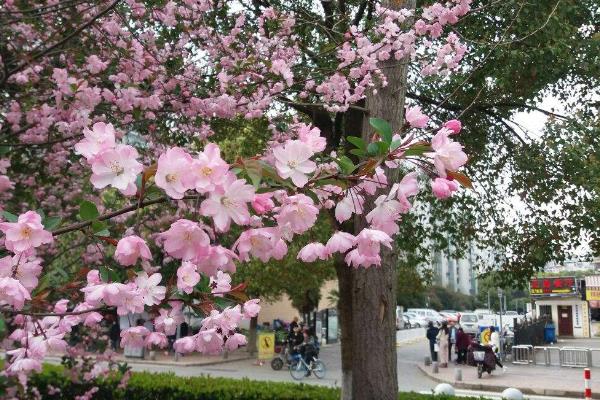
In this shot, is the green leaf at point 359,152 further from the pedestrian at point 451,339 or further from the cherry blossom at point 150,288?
the pedestrian at point 451,339

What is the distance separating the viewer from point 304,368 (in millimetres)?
16297

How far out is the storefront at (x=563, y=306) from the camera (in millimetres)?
33094

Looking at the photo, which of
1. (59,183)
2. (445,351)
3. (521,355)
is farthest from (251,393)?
(521,355)

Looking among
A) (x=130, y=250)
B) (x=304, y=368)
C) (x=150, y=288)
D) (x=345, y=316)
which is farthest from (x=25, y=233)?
(x=304, y=368)

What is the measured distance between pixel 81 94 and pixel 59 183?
2.68 meters

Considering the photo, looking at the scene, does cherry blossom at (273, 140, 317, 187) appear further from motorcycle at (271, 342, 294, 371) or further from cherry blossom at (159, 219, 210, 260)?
motorcycle at (271, 342, 294, 371)

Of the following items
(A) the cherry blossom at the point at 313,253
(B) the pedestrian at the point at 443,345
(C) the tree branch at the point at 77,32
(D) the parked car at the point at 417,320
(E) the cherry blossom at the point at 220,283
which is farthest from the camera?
(D) the parked car at the point at 417,320

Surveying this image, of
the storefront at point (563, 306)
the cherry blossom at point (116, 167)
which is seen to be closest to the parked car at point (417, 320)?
the storefront at point (563, 306)

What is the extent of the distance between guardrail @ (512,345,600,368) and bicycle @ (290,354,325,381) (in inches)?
287

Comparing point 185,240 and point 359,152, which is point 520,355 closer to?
point 359,152

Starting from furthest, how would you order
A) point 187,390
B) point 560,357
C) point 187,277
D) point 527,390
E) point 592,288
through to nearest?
point 592,288 → point 560,357 → point 527,390 → point 187,390 → point 187,277

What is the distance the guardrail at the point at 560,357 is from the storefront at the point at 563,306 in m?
13.6

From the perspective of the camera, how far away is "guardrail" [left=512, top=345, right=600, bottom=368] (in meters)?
17.8

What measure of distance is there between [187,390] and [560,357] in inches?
571
